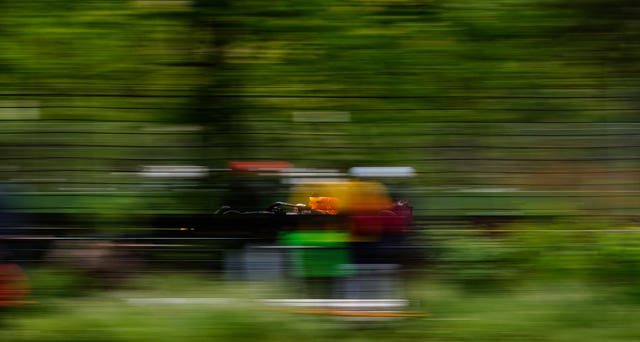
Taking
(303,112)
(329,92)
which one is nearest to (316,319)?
(303,112)

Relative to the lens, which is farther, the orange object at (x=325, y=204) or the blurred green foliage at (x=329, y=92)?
the blurred green foliage at (x=329, y=92)

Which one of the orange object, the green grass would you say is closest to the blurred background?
the orange object

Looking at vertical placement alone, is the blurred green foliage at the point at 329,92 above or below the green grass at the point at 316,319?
above

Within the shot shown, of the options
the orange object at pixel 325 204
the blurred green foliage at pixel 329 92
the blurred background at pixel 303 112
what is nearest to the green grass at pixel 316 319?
the orange object at pixel 325 204

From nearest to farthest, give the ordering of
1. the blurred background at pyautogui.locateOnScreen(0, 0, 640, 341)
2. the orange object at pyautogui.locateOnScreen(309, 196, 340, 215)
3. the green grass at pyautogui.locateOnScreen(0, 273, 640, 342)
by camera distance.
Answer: the green grass at pyautogui.locateOnScreen(0, 273, 640, 342)
the orange object at pyautogui.locateOnScreen(309, 196, 340, 215)
the blurred background at pyautogui.locateOnScreen(0, 0, 640, 341)

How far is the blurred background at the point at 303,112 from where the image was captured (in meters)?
5.47

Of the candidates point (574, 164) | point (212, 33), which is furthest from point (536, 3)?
point (212, 33)

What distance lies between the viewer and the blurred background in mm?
5473

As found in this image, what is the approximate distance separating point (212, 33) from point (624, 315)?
2961 millimetres

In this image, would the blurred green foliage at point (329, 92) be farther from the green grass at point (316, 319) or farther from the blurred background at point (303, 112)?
the green grass at point (316, 319)

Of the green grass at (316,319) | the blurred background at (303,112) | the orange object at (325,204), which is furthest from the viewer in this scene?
the blurred background at (303,112)

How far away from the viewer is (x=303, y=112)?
5559 mm

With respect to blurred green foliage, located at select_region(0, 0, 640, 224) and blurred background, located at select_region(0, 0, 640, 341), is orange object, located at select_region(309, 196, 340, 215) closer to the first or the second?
blurred background, located at select_region(0, 0, 640, 341)

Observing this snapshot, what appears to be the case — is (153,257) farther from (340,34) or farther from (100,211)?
(340,34)
